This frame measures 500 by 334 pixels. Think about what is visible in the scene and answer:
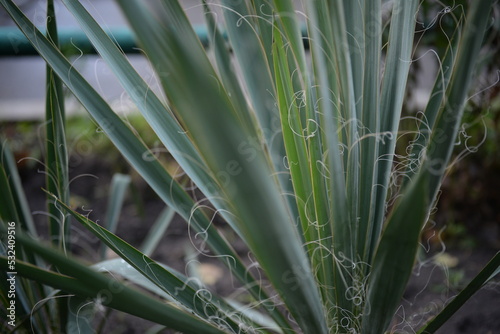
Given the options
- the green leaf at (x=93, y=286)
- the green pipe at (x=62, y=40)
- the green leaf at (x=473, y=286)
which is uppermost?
the green pipe at (x=62, y=40)

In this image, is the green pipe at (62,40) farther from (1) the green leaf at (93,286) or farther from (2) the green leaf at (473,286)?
(2) the green leaf at (473,286)

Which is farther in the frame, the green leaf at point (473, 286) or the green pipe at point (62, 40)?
the green pipe at point (62, 40)

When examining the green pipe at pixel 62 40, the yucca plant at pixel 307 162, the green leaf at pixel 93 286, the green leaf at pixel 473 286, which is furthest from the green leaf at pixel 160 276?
the green pipe at pixel 62 40

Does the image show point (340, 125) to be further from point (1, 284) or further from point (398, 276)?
point (1, 284)

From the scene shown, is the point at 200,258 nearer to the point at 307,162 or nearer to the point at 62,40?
the point at 62,40

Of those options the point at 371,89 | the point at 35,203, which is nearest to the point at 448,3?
the point at 371,89

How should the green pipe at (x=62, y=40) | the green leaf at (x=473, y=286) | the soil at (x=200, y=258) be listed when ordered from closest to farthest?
1. the green leaf at (x=473, y=286)
2. the soil at (x=200, y=258)
3. the green pipe at (x=62, y=40)

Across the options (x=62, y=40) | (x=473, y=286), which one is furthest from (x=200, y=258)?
(x=473, y=286)
